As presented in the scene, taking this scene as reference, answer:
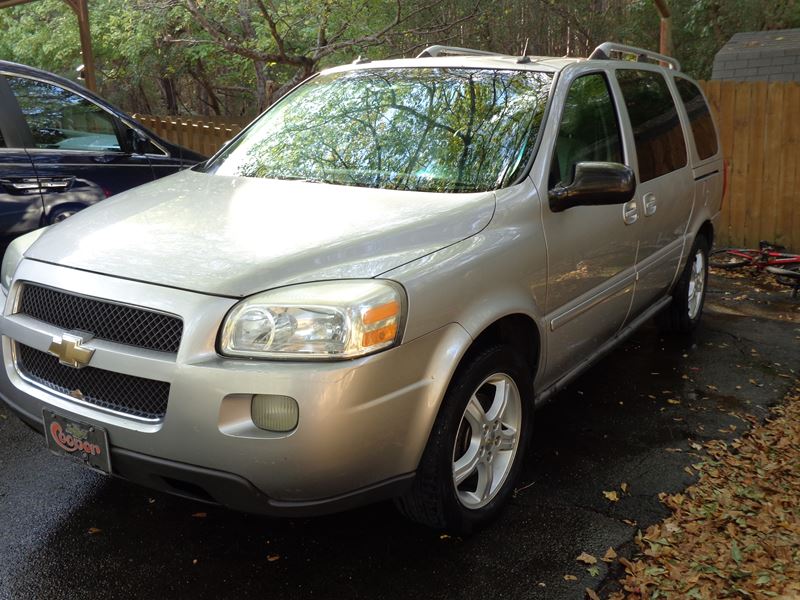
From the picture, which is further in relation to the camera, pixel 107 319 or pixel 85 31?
pixel 85 31

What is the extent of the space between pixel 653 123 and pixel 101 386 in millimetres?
3384

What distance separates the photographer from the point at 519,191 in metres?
3.36

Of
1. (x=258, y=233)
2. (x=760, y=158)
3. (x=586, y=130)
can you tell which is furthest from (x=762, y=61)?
(x=258, y=233)

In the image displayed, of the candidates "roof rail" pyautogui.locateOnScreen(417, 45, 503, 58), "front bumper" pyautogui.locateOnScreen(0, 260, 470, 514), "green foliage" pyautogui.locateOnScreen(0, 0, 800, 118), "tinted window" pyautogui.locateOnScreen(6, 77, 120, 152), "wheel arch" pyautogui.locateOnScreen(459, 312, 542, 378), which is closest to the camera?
"front bumper" pyautogui.locateOnScreen(0, 260, 470, 514)

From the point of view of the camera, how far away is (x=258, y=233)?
2.96m

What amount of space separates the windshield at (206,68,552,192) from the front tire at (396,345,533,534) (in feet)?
2.55

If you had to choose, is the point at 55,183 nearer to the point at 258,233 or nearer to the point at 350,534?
the point at 258,233

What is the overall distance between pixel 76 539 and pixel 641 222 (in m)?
3.06

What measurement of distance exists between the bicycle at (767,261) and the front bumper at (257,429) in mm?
4965

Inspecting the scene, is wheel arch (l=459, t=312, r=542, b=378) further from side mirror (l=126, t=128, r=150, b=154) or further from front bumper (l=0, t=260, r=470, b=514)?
side mirror (l=126, t=128, r=150, b=154)

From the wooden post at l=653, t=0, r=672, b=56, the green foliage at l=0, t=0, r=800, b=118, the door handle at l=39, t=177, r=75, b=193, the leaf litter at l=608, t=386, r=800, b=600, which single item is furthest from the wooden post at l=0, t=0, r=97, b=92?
the leaf litter at l=608, t=386, r=800, b=600

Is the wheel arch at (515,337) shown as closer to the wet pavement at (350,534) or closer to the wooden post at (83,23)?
the wet pavement at (350,534)

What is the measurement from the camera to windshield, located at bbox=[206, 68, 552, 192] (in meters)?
3.49

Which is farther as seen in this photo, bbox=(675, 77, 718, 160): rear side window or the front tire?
bbox=(675, 77, 718, 160): rear side window
